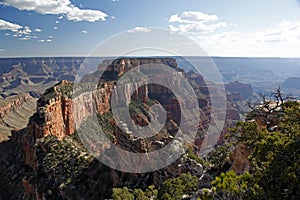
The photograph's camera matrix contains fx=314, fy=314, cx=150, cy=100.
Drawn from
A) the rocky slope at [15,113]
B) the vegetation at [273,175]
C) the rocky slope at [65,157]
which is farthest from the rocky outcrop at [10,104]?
the vegetation at [273,175]

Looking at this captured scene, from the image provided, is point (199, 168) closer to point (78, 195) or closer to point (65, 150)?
point (78, 195)

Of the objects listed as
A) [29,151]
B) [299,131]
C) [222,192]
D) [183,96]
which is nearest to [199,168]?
[222,192]

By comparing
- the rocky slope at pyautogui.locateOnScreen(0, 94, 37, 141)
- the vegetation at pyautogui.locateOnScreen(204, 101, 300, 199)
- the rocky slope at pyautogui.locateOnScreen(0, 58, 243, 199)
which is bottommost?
the rocky slope at pyautogui.locateOnScreen(0, 94, 37, 141)

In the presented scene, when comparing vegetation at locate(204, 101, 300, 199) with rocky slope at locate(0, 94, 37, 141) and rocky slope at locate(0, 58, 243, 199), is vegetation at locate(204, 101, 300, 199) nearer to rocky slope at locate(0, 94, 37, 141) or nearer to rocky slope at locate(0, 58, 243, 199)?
rocky slope at locate(0, 58, 243, 199)

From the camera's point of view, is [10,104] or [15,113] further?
[10,104]

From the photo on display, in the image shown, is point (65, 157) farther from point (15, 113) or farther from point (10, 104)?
point (10, 104)

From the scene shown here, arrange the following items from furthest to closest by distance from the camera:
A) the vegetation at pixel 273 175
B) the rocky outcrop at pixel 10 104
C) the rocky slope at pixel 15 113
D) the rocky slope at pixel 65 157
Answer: the rocky outcrop at pixel 10 104 → the rocky slope at pixel 15 113 → the rocky slope at pixel 65 157 → the vegetation at pixel 273 175

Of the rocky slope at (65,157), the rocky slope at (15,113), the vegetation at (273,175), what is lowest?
the rocky slope at (15,113)

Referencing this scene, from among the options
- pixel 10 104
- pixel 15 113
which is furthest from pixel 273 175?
pixel 10 104

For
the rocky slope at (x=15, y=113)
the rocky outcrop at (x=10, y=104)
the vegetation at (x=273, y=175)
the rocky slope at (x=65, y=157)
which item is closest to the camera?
the vegetation at (x=273, y=175)

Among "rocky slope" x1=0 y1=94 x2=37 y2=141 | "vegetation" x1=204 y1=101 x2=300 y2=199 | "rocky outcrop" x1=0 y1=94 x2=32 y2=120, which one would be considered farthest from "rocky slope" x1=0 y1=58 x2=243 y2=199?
"rocky outcrop" x1=0 y1=94 x2=32 y2=120

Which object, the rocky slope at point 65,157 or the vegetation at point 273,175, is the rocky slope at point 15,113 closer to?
the rocky slope at point 65,157
